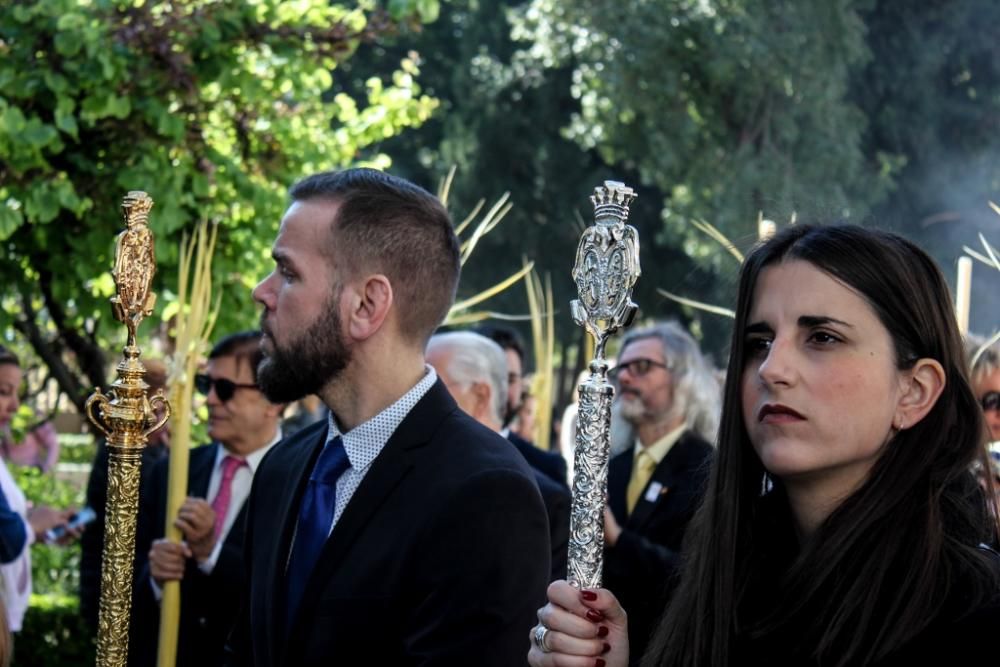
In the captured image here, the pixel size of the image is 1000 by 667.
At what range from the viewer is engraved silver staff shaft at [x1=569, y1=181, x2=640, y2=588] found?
253cm

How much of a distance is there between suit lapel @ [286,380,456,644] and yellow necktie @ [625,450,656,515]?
125 inches

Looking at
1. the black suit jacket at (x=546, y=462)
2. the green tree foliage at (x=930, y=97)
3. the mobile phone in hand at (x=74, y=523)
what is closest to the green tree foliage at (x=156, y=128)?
the mobile phone in hand at (x=74, y=523)

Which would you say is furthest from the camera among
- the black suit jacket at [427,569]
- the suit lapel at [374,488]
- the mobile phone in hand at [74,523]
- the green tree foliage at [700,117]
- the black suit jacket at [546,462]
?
the green tree foliage at [700,117]

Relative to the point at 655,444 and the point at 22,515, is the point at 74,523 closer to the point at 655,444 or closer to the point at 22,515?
the point at 22,515

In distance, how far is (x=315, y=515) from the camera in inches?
136

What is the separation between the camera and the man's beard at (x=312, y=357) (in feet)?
11.5

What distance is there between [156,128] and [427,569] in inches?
191

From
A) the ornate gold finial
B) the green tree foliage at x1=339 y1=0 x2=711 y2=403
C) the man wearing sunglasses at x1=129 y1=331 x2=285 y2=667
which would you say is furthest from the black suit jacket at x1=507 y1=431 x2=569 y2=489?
the green tree foliage at x1=339 y1=0 x2=711 y2=403

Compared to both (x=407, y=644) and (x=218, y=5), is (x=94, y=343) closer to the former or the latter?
(x=218, y=5)

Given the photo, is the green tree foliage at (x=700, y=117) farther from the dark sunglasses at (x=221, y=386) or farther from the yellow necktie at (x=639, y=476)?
the dark sunglasses at (x=221, y=386)

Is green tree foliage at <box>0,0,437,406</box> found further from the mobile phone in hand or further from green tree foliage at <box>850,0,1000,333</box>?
green tree foliage at <box>850,0,1000,333</box>

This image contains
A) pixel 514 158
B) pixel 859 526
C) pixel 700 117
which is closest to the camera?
pixel 859 526

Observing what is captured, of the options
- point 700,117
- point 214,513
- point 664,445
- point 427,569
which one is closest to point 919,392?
point 427,569

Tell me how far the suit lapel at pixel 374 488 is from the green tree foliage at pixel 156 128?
4.02 m
